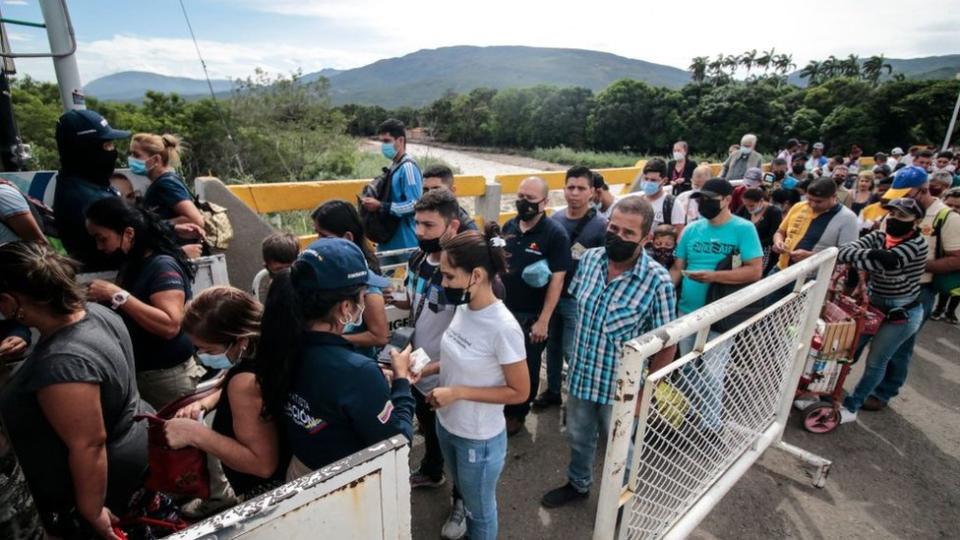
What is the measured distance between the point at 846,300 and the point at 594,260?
2.56 meters

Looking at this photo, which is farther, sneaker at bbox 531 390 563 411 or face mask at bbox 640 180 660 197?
face mask at bbox 640 180 660 197

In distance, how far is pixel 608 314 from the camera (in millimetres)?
2629

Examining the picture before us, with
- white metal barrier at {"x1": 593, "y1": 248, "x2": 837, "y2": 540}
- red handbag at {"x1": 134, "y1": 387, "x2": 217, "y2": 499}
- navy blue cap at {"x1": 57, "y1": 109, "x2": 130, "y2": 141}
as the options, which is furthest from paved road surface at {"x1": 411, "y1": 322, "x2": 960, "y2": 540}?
navy blue cap at {"x1": 57, "y1": 109, "x2": 130, "y2": 141}

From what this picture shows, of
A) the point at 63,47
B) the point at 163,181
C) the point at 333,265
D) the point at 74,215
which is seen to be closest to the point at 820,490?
the point at 333,265

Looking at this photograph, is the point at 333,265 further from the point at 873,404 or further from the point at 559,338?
the point at 873,404

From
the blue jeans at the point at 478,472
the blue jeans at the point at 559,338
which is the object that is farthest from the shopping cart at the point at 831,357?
the blue jeans at the point at 478,472

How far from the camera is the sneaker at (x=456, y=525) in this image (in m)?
2.77

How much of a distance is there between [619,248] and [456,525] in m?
1.84

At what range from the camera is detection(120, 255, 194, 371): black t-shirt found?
2387mm

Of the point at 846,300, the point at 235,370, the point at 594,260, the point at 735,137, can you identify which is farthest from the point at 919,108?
the point at 235,370

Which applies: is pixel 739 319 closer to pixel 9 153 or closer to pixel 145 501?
pixel 145 501

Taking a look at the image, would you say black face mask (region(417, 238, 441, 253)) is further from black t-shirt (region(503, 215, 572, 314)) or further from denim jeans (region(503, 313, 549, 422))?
denim jeans (region(503, 313, 549, 422))

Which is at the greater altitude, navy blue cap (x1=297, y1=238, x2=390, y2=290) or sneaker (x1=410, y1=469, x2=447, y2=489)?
navy blue cap (x1=297, y1=238, x2=390, y2=290)

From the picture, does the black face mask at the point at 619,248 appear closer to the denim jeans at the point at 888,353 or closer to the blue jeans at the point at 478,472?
the blue jeans at the point at 478,472
